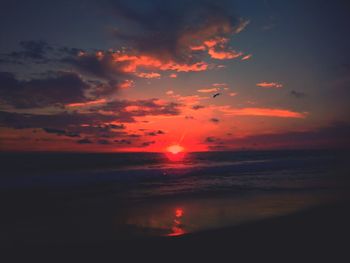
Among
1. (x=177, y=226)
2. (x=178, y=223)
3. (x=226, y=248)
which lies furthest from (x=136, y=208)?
(x=226, y=248)

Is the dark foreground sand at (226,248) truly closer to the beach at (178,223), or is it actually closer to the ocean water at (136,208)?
the beach at (178,223)

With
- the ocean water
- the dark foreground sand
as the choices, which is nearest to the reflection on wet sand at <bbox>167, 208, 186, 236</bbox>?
the ocean water

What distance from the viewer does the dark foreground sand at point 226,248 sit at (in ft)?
27.8

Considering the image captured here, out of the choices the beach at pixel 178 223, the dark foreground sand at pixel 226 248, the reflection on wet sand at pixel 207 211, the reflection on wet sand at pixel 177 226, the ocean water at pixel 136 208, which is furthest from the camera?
the reflection on wet sand at pixel 207 211

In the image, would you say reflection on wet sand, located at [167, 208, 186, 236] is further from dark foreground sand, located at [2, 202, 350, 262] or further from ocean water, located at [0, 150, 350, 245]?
dark foreground sand, located at [2, 202, 350, 262]

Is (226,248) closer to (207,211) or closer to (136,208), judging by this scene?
(207,211)

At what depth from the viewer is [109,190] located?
71.2ft

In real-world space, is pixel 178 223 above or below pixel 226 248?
above

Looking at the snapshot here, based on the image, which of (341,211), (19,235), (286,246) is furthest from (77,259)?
(341,211)

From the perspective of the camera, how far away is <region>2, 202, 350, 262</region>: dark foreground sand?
8469 millimetres

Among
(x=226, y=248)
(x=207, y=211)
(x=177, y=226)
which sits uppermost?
(x=207, y=211)

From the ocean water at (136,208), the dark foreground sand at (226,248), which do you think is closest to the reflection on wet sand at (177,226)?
the ocean water at (136,208)

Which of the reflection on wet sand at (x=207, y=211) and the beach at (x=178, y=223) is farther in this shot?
the reflection on wet sand at (x=207, y=211)

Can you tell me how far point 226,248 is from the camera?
9.20 meters
